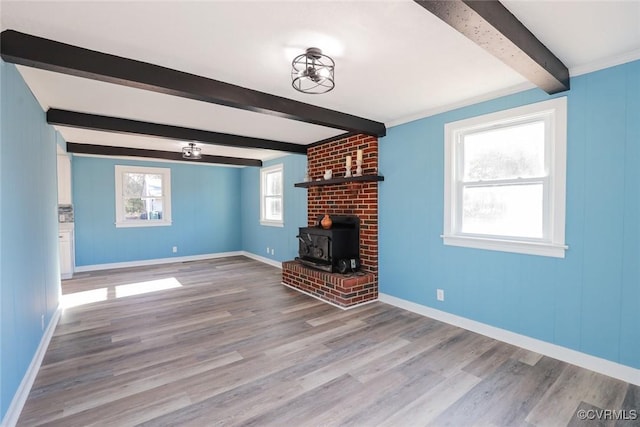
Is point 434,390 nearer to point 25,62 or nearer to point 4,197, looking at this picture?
point 4,197

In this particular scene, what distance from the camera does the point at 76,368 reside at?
2457 mm

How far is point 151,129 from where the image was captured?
3732 millimetres

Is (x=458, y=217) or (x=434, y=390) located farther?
(x=458, y=217)

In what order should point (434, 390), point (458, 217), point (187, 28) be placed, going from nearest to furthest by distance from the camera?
point (187, 28) → point (434, 390) → point (458, 217)

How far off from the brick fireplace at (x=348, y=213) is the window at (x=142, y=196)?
3627 millimetres

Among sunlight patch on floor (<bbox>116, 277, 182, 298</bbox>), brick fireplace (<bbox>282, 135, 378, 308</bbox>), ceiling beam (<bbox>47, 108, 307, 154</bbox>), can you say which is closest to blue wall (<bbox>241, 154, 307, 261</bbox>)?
brick fireplace (<bbox>282, 135, 378, 308</bbox>)

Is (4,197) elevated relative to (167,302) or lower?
elevated

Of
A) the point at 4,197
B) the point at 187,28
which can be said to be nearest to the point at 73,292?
the point at 4,197

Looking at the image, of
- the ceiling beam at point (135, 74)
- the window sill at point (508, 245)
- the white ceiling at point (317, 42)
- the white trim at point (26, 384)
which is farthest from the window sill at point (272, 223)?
the white trim at point (26, 384)

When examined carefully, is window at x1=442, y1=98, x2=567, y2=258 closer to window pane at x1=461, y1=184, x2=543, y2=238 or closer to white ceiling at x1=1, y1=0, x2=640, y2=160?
window pane at x1=461, y1=184, x2=543, y2=238

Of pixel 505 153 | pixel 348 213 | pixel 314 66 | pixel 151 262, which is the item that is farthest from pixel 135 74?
pixel 151 262

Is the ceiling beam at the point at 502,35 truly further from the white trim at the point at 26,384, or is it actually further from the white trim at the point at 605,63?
the white trim at the point at 26,384

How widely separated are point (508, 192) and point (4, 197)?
386cm

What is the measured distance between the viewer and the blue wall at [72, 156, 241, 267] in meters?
6.02
